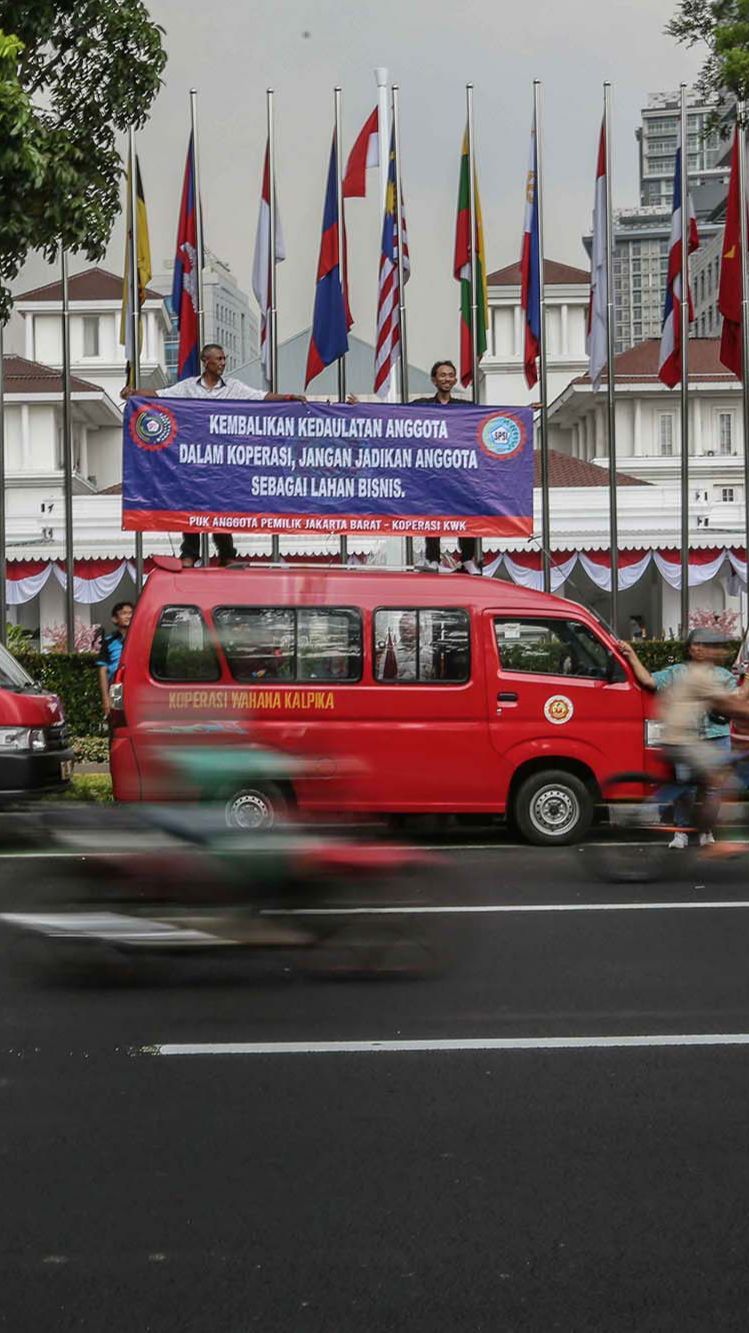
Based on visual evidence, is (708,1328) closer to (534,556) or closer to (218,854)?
(218,854)

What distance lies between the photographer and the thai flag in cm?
2556

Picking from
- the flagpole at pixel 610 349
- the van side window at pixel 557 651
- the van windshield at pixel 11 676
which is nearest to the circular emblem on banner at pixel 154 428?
the van windshield at pixel 11 676

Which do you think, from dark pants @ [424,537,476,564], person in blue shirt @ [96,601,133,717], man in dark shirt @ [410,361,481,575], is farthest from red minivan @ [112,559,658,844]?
dark pants @ [424,537,476,564]

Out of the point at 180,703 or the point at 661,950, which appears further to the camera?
the point at 180,703

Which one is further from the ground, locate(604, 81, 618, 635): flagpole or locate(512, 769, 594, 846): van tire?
locate(604, 81, 618, 635): flagpole

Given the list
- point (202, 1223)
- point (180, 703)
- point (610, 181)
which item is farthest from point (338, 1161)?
point (610, 181)

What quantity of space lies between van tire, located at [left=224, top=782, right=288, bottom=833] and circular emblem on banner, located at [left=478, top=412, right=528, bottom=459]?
969 cm

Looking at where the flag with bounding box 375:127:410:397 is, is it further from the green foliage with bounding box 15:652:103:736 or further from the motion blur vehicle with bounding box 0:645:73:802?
the motion blur vehicle with bounding box 0:645:73:802

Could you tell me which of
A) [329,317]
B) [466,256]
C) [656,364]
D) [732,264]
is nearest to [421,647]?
[329,317]

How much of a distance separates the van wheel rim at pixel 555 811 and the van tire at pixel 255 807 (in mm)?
4832

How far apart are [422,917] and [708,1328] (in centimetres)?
589

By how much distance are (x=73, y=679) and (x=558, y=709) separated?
811cm

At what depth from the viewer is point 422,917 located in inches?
397

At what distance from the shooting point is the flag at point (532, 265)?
25562 millimetres
